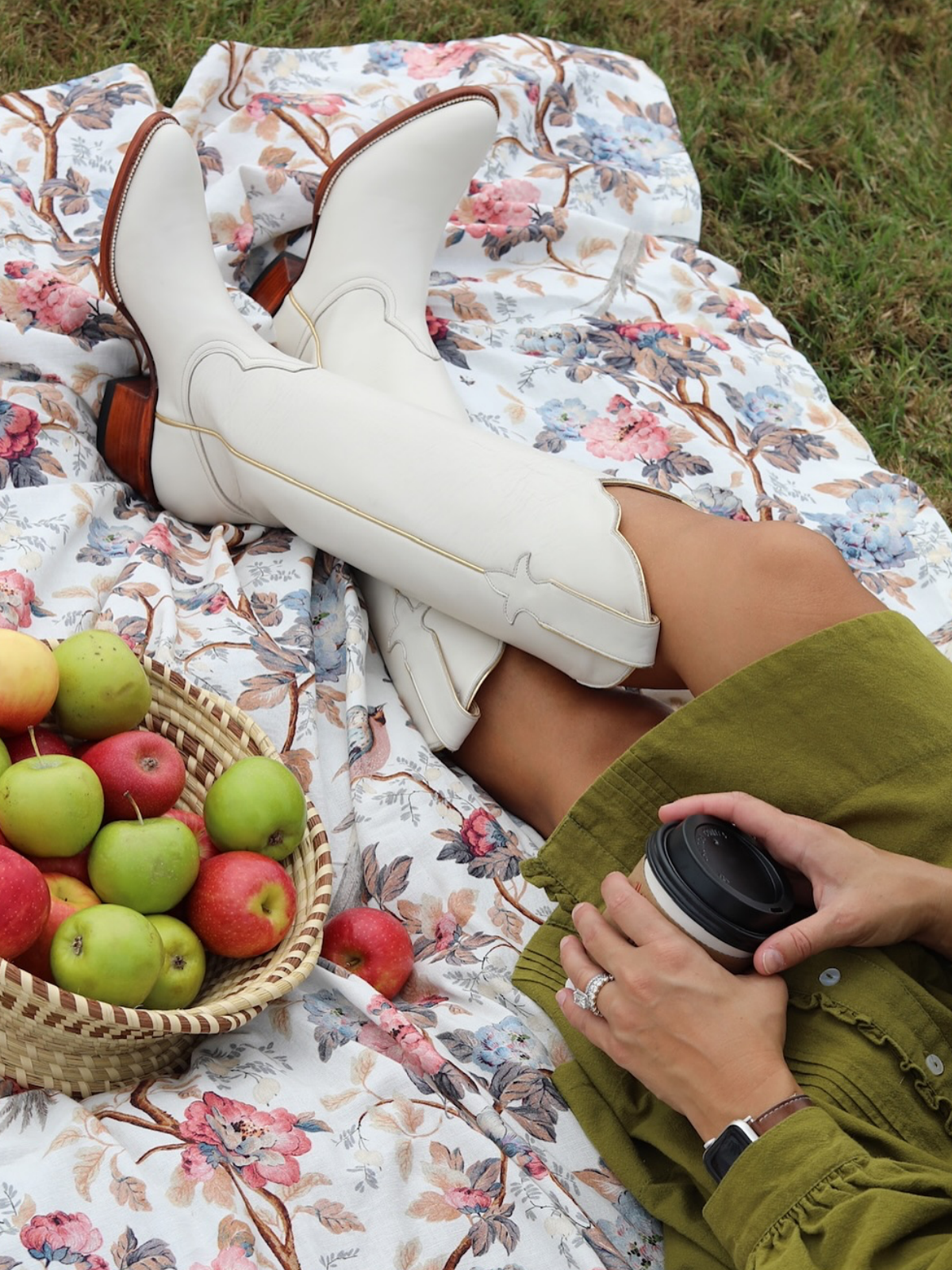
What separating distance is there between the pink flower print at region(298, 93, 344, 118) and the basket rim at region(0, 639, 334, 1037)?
1.14 m

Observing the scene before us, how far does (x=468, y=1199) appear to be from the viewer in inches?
45.3

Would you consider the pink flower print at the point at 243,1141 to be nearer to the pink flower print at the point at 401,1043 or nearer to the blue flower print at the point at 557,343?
the pink flower print at the point at 401,1043

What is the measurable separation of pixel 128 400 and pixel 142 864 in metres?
0.85

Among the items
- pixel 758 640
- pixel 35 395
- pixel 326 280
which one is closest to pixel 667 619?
pixel 758 640

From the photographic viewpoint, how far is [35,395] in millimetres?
1722

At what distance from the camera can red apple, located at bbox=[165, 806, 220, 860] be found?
1.29m

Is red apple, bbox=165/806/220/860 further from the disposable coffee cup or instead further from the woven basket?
the disposable coffee cup

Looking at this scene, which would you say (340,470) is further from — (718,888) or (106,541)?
(718,888)

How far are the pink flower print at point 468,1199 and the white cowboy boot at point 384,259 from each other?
70 cm

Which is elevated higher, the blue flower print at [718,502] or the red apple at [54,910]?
the blue flower print at [718,502]

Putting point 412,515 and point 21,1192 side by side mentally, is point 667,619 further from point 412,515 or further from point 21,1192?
point 21,1192

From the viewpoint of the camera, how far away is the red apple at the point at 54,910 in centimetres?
110

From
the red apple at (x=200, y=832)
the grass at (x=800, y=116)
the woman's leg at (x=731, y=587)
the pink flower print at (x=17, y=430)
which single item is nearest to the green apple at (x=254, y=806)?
the red apple at (x=200, y=832)

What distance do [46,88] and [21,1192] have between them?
72.2 inches
